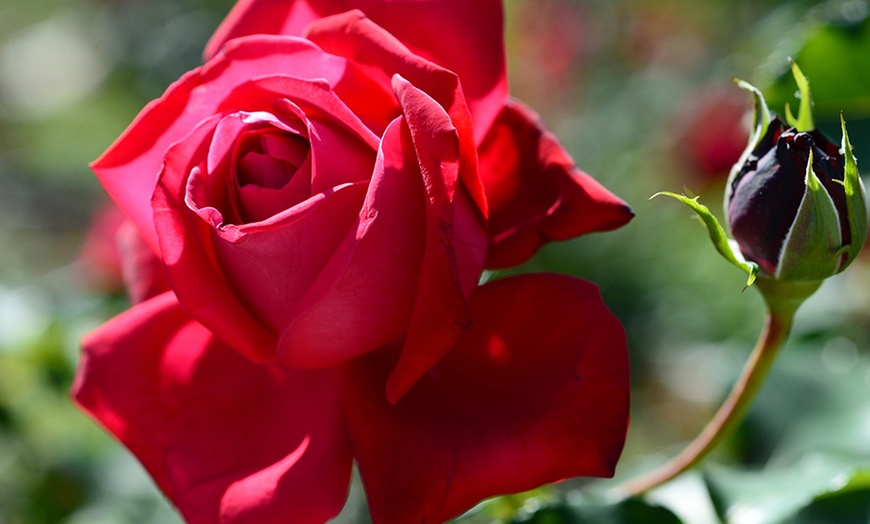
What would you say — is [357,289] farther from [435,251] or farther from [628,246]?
[628,246]

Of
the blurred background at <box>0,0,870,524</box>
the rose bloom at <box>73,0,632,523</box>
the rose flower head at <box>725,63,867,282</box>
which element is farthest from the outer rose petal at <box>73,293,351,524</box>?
the rose flower head at <box>725,63,867,282</box>

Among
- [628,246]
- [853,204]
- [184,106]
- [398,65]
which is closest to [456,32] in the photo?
[398,65]

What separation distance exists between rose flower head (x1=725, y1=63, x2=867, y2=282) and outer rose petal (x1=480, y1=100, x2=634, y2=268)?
0.09 m

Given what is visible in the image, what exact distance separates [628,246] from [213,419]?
1666 millimetres

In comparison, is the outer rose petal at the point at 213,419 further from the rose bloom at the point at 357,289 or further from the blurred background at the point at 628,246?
the blurred background at the point at 628,246

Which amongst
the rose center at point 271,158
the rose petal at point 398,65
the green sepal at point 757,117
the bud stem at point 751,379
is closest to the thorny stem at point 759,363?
the bud stem at point 751,379

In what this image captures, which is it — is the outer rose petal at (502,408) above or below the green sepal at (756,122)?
below

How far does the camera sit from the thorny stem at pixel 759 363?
674 mm

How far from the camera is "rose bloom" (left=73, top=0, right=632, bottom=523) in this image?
583 mm

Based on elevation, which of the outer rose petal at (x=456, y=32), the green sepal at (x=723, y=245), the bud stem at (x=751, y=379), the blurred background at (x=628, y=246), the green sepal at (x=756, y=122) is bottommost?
the blurred background at (x=628, y=246)

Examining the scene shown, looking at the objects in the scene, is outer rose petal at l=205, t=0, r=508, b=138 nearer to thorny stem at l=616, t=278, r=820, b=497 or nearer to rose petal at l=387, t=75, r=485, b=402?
rose petal at l=387, t=75, r=485, b=402

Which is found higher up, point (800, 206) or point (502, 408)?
point (800, 206)

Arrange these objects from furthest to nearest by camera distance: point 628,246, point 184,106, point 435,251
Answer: point 628,246
point 184,106
point 435,251

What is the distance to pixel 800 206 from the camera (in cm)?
60
